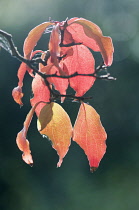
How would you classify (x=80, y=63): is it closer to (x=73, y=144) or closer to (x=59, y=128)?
(x=59, y=128)

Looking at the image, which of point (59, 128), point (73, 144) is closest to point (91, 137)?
point (59, 128)

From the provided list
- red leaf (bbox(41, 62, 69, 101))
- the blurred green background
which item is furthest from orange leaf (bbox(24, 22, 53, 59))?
the blurred green background

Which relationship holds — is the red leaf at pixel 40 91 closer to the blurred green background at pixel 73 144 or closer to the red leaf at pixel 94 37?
the red leaf at pixel 94 37

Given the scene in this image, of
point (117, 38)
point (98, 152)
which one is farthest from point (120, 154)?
point (98, 152)

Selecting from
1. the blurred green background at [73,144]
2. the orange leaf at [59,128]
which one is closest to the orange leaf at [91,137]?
the orange leaf at [59,128]

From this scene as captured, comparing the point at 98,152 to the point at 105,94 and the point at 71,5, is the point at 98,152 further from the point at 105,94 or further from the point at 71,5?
the point at 71,5

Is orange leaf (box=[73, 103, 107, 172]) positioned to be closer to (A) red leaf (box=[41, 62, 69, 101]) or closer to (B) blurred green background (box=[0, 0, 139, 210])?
(A) red leaf (box=[41, 62, 69, 101])
